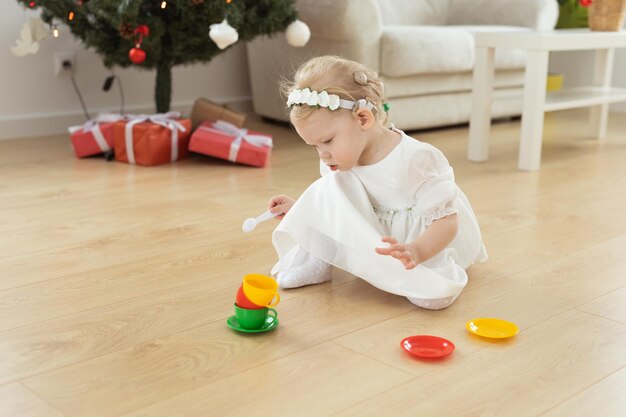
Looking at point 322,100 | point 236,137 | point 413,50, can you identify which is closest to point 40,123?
point 236,137

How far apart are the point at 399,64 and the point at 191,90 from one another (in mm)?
1089

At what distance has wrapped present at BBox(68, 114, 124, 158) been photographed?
8.57ft

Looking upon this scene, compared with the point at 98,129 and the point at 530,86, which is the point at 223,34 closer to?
the point at 98,129

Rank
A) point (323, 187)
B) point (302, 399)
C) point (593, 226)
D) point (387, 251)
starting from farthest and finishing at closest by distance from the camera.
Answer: point (593, 226), point (323, 187), point (387, 251), point (302, 399)

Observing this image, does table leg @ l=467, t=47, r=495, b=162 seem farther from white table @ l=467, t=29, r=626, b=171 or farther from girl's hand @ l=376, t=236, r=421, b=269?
girl's hand @ l=376, t=236, r=421, b=269

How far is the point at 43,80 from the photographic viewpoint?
3.09 metres

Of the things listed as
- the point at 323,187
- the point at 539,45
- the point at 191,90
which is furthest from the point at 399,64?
the point at 323,187

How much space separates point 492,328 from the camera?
4.06 ft

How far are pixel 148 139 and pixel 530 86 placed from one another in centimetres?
127

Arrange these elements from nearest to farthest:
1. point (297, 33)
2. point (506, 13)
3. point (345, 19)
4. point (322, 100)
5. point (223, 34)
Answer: point (322, 100) → point (223, 34) → point (297, 33) → point (345, 19) → point (506, 13)

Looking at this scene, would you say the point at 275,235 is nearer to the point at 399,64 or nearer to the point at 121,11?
the point at 121,11

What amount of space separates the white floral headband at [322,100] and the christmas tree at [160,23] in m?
1.22

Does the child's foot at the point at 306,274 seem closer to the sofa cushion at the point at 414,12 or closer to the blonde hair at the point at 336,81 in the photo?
the blonde hair at the point at 336,81

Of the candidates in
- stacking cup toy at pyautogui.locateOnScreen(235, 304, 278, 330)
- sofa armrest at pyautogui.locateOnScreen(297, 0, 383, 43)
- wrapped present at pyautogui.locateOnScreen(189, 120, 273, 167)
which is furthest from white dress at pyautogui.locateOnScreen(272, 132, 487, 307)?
sofa armrest at pyautogui.locateOnScreen(297, 0, 383, 43)
